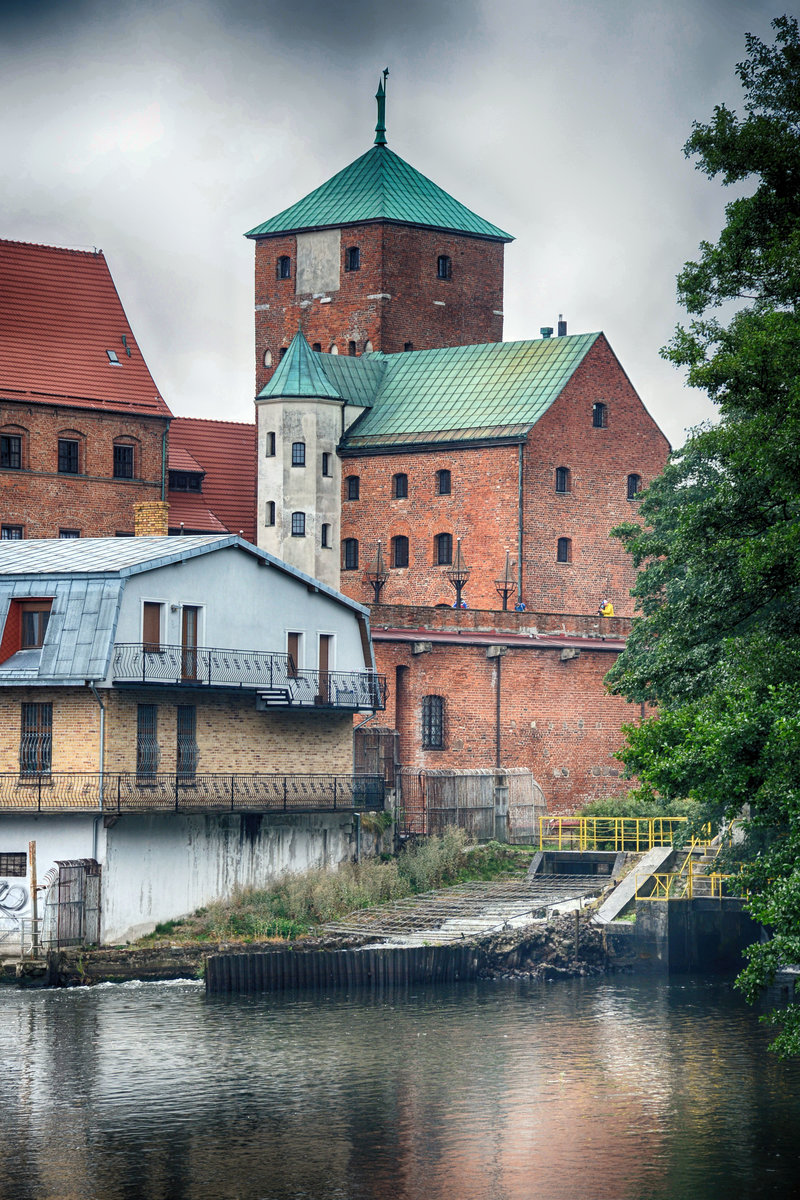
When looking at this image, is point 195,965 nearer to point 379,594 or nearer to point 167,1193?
point 167,1193

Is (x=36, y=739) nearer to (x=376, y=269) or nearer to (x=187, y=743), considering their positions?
(x=187, y=743)

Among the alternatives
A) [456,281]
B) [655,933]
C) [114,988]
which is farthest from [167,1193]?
[456,281]

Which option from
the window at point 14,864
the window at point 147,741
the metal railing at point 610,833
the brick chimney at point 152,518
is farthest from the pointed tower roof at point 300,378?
the window at point 14,864

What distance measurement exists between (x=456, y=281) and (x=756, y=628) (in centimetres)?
5291

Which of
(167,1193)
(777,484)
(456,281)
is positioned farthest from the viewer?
(456,281)

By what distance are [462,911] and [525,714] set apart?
13.4m

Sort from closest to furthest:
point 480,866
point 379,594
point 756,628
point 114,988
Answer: point 756,628
point 114,988
point 480,866
point 379,594

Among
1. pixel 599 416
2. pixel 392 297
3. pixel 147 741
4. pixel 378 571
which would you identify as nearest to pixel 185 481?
pixel 378 571

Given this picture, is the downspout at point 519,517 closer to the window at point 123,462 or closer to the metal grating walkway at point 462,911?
the window at point 123,462

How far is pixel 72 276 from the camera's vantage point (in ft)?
229

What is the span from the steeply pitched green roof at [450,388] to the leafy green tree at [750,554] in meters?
33.5

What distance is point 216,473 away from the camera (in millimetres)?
73812

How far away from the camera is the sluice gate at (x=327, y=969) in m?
39.5

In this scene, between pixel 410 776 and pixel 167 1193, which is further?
pixel 410 776
